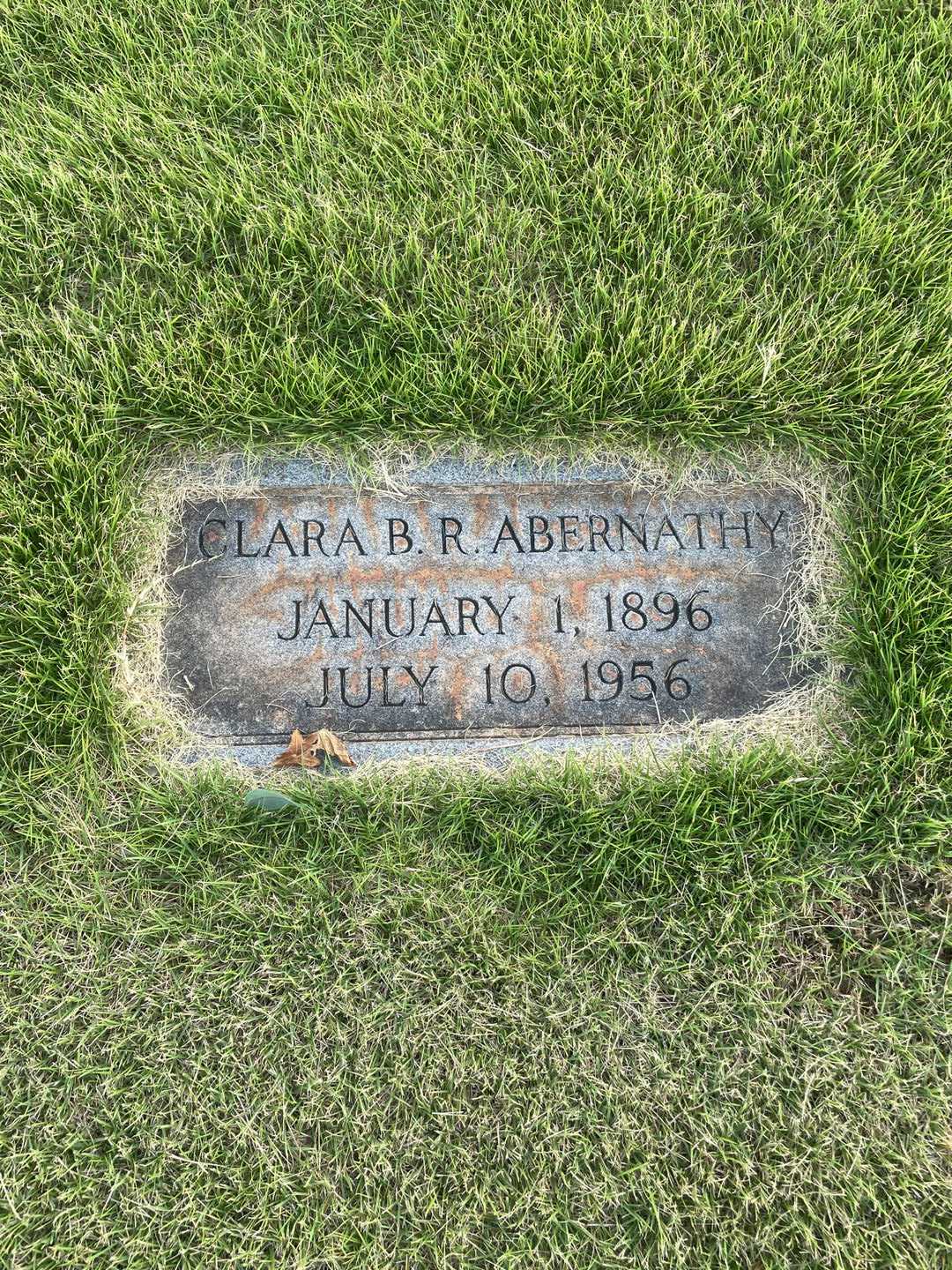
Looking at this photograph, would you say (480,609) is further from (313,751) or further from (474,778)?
(313,751)

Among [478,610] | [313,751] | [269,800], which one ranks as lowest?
[269,800]

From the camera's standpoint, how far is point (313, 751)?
2186mm

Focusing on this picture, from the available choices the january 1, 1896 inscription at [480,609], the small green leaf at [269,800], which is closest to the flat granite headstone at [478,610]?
the january 1, 1896 inscription at [480,609]

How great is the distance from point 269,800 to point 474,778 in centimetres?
54

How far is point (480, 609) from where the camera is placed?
7.43 feet

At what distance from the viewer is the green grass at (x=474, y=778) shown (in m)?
1.95

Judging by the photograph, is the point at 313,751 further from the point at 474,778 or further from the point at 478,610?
the point at 478,610

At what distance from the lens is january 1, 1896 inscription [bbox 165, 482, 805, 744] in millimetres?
2230

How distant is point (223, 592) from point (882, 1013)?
2.05 m

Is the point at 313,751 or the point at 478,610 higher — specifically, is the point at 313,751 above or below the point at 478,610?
below

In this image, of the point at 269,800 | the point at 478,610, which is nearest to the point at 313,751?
the point at 269,800

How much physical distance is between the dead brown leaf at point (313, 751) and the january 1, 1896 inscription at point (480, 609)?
50 mm

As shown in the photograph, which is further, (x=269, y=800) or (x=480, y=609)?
(x=480, y=609)

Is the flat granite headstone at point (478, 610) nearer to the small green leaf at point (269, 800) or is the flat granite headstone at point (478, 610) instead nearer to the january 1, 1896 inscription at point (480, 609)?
the january 1, 1896 inscription at point (480, 609)
